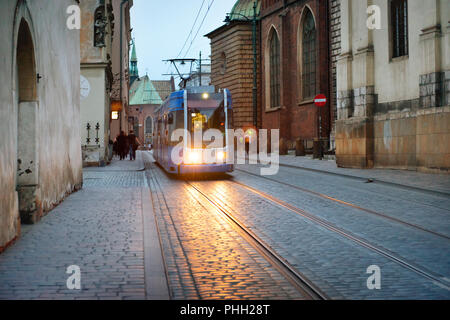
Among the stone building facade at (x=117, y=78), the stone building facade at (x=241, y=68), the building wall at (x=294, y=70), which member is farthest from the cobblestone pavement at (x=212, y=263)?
the stone building facade at (x=241, y=68)

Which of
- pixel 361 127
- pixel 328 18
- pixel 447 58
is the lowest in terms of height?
pixel 361 127

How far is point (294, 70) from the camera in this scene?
41.6 m

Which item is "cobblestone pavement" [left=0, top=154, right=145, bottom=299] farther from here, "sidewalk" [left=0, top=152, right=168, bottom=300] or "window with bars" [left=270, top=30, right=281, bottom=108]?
"window with bars" [left=270, top=30, right=281, bottom=108]

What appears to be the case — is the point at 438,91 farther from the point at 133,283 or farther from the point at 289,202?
the point at 133,283

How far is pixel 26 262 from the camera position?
6301mm

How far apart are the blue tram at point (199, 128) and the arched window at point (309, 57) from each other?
20941 millimetres

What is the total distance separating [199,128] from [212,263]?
41.9ft

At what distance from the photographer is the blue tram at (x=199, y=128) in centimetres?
1872

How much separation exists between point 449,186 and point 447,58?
5945 mm

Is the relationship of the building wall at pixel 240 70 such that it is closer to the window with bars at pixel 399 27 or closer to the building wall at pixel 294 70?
the building wall at pixel 294 70

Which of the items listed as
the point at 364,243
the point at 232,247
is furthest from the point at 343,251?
the point at 232,247

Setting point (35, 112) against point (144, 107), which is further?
point (144, 107)

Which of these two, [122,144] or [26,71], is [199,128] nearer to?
[26,71]

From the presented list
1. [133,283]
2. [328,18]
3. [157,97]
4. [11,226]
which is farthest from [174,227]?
[157,97]
